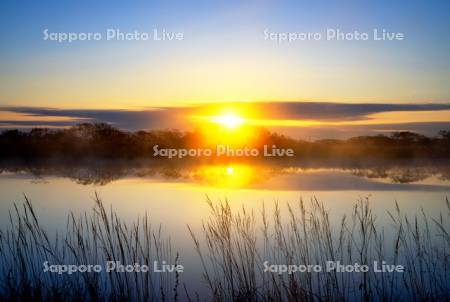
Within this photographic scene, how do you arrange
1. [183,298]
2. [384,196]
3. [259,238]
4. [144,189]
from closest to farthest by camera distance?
[183,298], [259,238], [384,196], [144,189]

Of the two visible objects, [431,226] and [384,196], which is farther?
[384,196]

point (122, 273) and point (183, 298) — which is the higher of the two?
point (122, 273)

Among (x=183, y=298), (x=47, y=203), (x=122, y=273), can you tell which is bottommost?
(x=183, y=298)

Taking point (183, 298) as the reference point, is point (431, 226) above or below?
above

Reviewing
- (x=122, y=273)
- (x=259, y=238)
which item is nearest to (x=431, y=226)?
(x=259, y=238)

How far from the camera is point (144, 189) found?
1592 centimetres

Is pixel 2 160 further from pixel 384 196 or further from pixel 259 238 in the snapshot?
pixel 259 238

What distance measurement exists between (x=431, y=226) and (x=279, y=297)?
196 inches

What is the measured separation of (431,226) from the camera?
364 inches

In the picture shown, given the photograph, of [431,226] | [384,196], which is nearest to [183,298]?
[431,226]

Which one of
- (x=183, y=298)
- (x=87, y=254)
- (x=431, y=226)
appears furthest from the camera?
(x=431, y=226)

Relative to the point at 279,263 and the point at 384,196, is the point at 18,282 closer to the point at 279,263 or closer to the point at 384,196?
the point at 279,263

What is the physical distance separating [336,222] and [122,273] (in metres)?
5.02

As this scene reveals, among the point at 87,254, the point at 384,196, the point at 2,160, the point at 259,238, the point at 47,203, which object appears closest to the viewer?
the point at 87,254
